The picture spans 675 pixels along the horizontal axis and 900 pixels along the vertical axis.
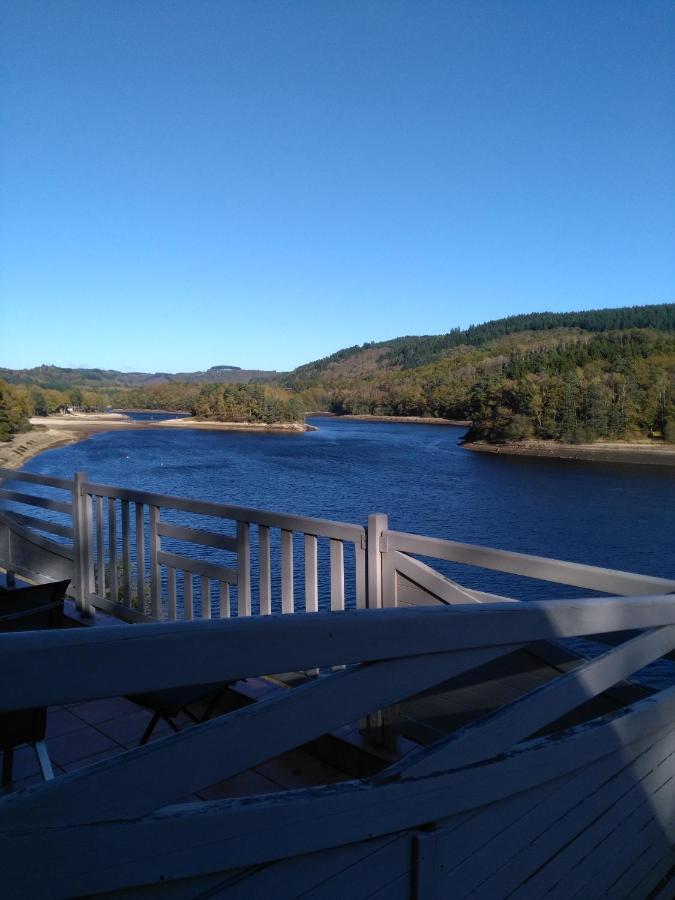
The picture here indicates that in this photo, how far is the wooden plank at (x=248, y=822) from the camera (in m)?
0.85

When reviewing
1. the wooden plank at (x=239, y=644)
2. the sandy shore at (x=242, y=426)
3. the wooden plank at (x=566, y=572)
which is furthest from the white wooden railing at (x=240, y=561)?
the sandy shore at (x=242, y=426)

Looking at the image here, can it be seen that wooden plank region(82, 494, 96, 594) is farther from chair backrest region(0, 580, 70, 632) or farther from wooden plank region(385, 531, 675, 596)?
wooden plank region(385, 531, 675, 596)

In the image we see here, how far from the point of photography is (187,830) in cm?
95

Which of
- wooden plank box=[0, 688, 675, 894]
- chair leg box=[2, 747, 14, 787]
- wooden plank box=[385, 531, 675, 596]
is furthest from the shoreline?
wooden plank box=[0, 688, 675, 894]

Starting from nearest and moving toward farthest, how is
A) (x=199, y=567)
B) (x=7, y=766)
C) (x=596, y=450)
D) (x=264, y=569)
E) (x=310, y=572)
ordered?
1. (x=7, y=766)
2. (x=310, y=572)
3. (x=264, y=569)
4. (x=199, y=567)
5. (x=596, y=450)

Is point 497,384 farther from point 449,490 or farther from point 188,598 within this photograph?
point 188,598

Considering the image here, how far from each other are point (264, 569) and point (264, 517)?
0.74 ft

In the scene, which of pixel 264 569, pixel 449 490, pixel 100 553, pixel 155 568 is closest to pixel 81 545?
pixel 100 553

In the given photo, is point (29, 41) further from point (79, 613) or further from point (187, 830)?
point (187, 830)

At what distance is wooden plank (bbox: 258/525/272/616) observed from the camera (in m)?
2.78

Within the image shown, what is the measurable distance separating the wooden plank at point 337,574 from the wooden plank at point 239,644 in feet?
3.91

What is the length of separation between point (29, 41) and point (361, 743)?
932 centimetres

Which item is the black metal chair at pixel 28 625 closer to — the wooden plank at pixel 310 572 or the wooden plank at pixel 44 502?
the wooden plank at pixel 310 572

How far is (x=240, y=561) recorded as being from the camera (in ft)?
9.43
